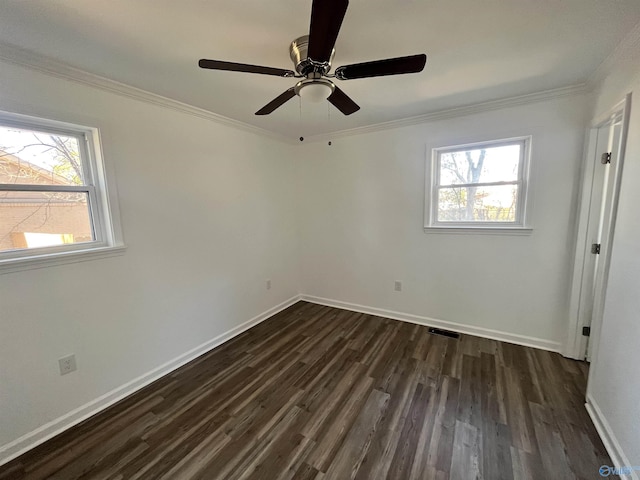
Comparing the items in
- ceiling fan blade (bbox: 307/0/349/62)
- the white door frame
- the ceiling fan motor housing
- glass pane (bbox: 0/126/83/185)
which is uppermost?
the ceiling fan motor housing

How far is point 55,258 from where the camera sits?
171cm

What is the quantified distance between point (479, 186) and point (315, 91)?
7.07 ft

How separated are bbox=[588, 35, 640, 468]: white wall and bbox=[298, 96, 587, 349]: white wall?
0.74 meters

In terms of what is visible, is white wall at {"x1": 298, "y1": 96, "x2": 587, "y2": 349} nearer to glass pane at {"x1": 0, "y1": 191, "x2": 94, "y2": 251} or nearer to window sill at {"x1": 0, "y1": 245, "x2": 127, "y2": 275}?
window sill at {"x1": 0, "y1": 245, "x2": 127, "y2": 275}

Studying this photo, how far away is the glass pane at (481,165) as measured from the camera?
2582 millimetres

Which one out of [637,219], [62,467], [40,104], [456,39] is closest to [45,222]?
[40,104]

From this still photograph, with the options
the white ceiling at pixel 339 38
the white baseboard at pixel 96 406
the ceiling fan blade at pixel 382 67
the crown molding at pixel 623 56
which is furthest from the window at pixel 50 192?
the crown molding at pixel 623 56

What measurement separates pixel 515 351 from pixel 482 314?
0.42 meters

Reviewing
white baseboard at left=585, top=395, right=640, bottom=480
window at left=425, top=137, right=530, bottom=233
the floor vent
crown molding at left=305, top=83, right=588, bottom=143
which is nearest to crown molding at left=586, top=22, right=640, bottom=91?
crown molding at left=305, top=83, right=588, bottom=143

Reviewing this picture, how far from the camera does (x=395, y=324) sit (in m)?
3.17

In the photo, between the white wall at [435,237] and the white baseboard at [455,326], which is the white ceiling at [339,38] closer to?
the white wall at [435,237]

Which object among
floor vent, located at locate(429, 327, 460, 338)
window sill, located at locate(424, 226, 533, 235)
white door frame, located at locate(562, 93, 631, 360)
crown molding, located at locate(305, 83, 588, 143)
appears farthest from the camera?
floor vent, located at locate(429, 327, 460, 338)

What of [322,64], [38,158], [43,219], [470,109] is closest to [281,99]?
[322,64]

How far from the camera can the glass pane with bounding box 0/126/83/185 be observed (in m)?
1.61
